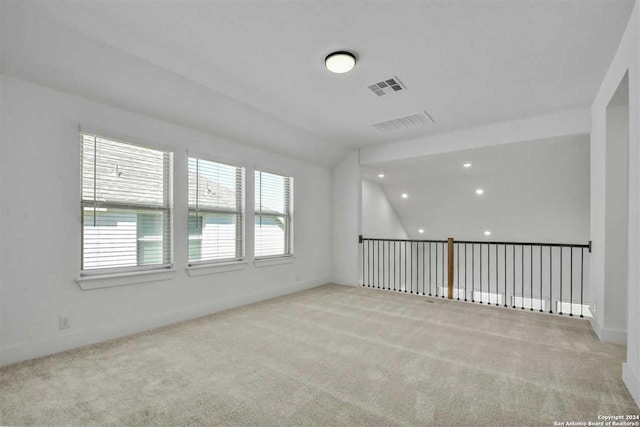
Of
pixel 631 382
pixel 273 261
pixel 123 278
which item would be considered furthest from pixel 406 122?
pixel 123 278

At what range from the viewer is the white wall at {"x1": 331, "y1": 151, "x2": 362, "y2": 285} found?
6.16 metres

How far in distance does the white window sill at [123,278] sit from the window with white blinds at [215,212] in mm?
413

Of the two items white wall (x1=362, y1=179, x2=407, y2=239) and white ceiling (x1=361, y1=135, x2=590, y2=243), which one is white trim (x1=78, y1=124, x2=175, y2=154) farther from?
white wall (x1=362, y1=179, x2=407, y2=239)

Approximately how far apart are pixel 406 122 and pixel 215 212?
3.17 metres

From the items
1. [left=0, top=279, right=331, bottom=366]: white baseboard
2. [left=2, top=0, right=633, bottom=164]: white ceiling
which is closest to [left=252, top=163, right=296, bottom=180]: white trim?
[left=2, top=0, right=633, bottom=164]: white ceiling

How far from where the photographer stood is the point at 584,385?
2.26 meters

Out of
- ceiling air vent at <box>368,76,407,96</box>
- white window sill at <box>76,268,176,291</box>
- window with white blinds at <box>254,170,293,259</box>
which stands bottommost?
white window sill at <box>76,268,176,291</box>

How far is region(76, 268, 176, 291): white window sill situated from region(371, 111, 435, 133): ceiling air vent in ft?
12.0

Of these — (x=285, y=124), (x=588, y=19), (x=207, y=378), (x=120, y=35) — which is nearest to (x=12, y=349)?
(x=207, y=378)

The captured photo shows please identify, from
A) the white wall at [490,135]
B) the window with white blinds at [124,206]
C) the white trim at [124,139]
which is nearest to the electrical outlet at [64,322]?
the window with white blinds at [124,206]

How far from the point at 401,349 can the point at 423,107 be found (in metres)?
3.02

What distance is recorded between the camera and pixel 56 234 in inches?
113

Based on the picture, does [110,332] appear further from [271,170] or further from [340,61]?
[340,61]

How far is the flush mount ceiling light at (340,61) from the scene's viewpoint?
2.70 meters
